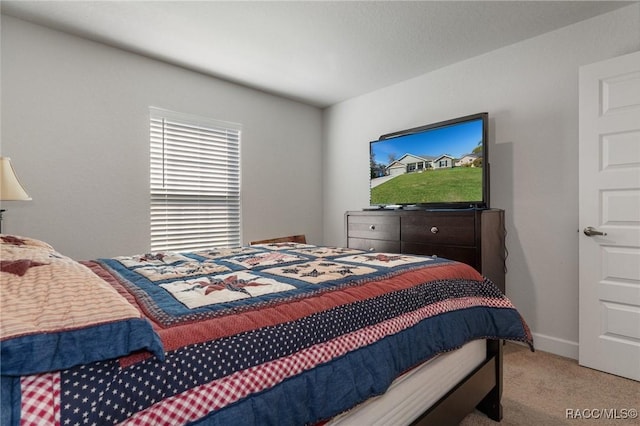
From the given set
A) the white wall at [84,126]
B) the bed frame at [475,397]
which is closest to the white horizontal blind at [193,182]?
the white wall at [84,126]

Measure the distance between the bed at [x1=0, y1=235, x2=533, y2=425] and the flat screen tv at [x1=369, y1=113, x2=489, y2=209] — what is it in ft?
4.12

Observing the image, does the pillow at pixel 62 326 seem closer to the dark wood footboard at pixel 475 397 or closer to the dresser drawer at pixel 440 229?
the dark wood footboard at pixel 475 397

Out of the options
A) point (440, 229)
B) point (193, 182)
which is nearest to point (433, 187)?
point (440, 229)

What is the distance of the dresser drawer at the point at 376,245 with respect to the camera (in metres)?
3.04

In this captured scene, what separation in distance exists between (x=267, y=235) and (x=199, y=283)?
2685mm

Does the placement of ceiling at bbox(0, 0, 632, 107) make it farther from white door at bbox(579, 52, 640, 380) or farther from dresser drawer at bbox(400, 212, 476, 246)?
dresser drawer at bbox(400, 212, 476, 246)

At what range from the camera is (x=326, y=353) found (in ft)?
3.15

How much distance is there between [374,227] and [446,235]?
0.75m

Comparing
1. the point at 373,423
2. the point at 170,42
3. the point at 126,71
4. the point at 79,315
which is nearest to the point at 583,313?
the point at 373,423

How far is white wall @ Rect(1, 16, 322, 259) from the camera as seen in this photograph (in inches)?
95.7

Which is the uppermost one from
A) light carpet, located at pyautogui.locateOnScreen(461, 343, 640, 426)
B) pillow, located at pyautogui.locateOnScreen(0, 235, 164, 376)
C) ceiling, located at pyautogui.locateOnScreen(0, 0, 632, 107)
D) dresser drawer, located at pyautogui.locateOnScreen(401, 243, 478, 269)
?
ceiling, located at pyautogui.locateOnScreen(0, 0, 632, 107)

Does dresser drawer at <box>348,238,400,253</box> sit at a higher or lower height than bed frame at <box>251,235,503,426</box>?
higher

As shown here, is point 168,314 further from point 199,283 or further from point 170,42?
point 170,42

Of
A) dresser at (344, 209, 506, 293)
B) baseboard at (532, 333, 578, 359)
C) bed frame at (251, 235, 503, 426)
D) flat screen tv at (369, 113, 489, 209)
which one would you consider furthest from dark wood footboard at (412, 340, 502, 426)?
flat screen tv at (369, 113, 489, 209)
